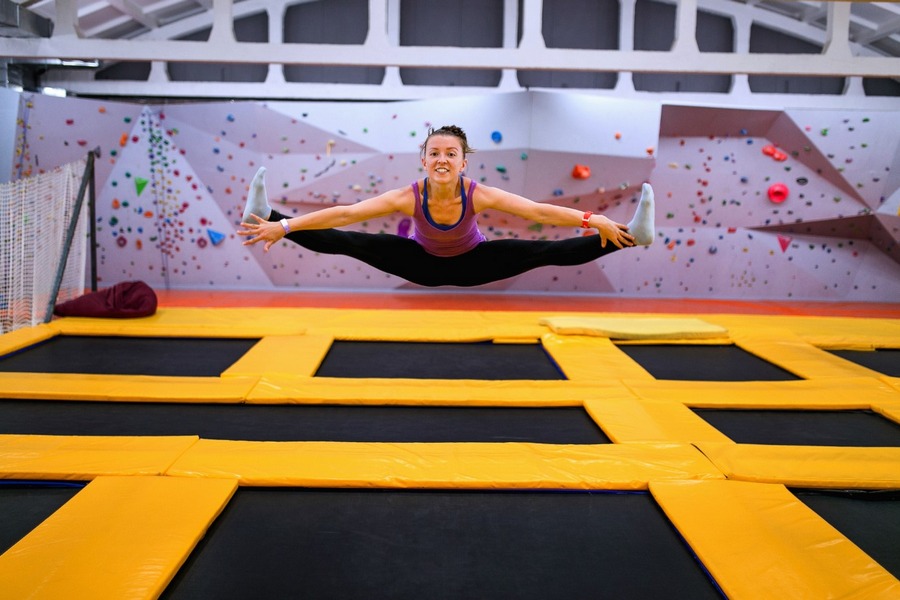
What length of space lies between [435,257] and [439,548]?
1.30 m

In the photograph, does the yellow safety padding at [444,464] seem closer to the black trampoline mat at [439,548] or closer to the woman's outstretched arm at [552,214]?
the black trampoline mat at [439,548]

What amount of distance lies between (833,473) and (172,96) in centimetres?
839

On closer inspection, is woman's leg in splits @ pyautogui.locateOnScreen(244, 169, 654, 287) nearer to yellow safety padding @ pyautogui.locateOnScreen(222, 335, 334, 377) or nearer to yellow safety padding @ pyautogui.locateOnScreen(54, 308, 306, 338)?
yellow safety padding @ pyautogui.locateOnScreen(222, 335, 334, 377)

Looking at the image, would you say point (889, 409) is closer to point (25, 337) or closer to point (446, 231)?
point (446, 231)

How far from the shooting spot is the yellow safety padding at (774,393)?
337cm

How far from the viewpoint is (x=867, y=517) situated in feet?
7.35

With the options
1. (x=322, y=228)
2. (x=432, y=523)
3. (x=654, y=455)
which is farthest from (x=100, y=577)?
(x=654, y=455)

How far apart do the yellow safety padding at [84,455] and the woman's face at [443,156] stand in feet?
4.65

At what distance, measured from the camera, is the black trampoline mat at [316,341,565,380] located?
3.81 meters

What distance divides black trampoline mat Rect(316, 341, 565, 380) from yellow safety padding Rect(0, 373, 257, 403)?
551mm

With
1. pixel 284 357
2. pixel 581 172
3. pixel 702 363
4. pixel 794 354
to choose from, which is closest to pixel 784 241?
pixel 581 172

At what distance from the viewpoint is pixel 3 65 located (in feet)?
24.5

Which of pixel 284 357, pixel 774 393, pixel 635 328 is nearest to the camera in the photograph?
pixel 774 393

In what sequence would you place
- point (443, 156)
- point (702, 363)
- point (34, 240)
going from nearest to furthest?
point (443, 156), point (702, 363), point (34, 240)
